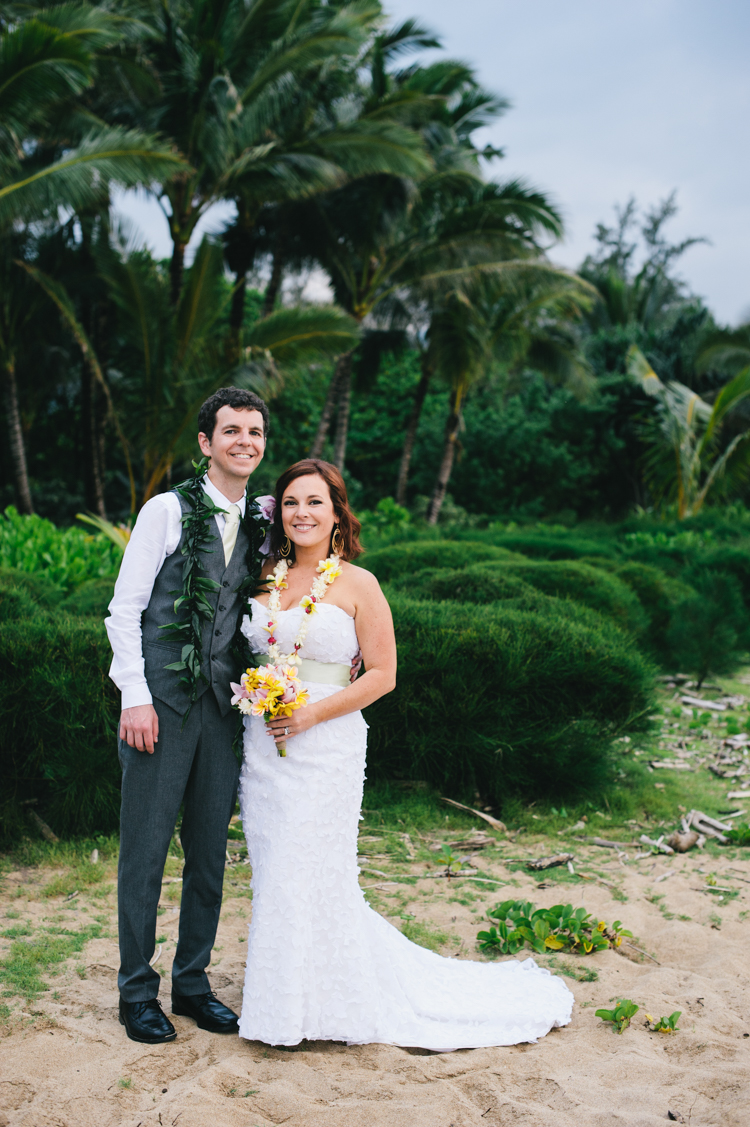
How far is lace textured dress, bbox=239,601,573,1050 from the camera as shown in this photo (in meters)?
2.85

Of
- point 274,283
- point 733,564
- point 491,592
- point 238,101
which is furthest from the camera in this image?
point 274,283

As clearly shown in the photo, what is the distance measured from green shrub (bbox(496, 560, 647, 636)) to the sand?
12.7 feet

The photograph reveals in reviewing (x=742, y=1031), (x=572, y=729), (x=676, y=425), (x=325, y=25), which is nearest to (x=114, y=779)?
(x=572, y=729)

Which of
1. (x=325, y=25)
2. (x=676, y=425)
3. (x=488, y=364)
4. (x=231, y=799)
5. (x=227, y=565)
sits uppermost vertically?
(x=325, y=25)

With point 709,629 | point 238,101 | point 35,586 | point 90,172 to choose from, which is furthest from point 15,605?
point 238,101

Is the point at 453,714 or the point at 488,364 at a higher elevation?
the point at 488,364

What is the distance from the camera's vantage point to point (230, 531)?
9.95 feet

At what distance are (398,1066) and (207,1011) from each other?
698 mm

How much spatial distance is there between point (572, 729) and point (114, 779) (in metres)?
2.82

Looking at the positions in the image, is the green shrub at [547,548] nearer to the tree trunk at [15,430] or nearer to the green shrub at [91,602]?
the green shrub at [91,602]

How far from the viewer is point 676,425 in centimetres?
1778

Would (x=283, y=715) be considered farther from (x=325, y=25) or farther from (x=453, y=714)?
(x=325, y=25)

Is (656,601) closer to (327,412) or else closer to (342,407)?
(327,412)

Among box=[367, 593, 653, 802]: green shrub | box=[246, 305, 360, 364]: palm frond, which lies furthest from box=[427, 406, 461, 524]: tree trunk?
box=[367, 593, 653, 802]: green shrub
